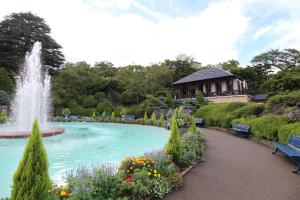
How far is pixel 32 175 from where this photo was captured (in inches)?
112

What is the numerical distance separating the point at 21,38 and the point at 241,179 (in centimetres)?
4392

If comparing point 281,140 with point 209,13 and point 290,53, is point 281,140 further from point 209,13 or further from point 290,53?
point 290,53

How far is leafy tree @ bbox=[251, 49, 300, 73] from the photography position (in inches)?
1477

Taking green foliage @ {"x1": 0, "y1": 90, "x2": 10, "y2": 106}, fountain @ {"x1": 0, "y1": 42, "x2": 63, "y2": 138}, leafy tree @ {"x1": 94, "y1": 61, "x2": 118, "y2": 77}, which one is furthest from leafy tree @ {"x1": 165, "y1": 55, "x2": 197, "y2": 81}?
green foliage @ {"x1": 0, "y1": 90, "x2": 10, "y2": 106}

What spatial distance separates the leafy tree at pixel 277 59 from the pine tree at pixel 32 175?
43.2m

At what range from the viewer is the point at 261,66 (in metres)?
38.1

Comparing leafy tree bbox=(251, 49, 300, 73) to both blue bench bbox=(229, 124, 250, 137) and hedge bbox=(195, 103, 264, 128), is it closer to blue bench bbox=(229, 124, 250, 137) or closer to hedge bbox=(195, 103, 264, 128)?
hedge bbox=(195, 103, 264, 128)

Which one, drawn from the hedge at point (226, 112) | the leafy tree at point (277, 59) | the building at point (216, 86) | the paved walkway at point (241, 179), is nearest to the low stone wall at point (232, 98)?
the building at point (216, 86)

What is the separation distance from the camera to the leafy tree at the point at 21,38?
34.8m

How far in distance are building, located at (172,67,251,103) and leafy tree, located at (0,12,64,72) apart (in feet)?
88.7

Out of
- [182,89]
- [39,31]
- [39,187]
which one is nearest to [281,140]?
[39,187]

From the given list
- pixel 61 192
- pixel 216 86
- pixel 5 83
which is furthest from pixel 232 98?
pixel 5 83

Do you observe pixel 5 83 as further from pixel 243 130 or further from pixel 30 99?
pixel 243 130

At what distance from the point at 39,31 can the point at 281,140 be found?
43.2 meters
